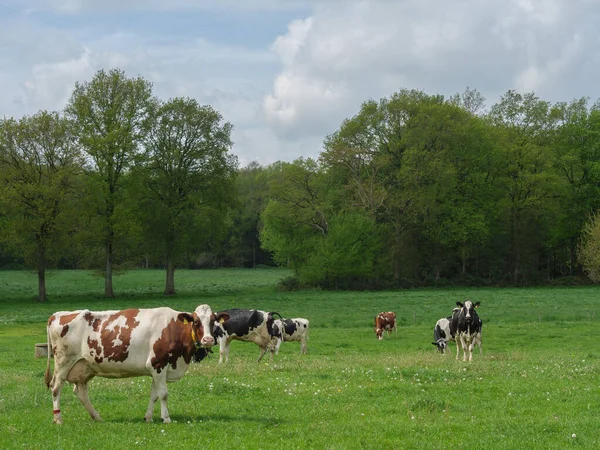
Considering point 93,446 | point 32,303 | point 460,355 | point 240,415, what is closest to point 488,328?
point 460,355

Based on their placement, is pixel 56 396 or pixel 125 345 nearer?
pixel 56 396

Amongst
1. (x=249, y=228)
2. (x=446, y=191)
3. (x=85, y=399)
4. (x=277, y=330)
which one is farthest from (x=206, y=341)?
(x=249, y=228)

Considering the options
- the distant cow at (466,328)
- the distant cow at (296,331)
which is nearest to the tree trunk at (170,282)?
the distant cow at (296,331)

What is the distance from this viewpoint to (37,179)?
56.7 meters

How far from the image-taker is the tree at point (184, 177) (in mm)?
63562

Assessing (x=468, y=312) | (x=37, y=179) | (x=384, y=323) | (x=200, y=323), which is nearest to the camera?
(x=200, y=323)

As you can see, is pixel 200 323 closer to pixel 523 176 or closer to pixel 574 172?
pixel 523 176

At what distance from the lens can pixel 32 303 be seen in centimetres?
5816

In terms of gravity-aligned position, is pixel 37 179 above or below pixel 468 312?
above

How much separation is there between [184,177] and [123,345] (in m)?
53.3

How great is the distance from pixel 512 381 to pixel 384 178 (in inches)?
2302

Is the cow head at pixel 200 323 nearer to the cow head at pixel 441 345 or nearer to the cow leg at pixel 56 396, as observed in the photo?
the cow leg at pixel 56 396

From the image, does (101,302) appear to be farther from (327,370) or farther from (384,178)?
(327,370)

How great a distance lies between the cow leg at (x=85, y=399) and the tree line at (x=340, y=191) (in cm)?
4580
